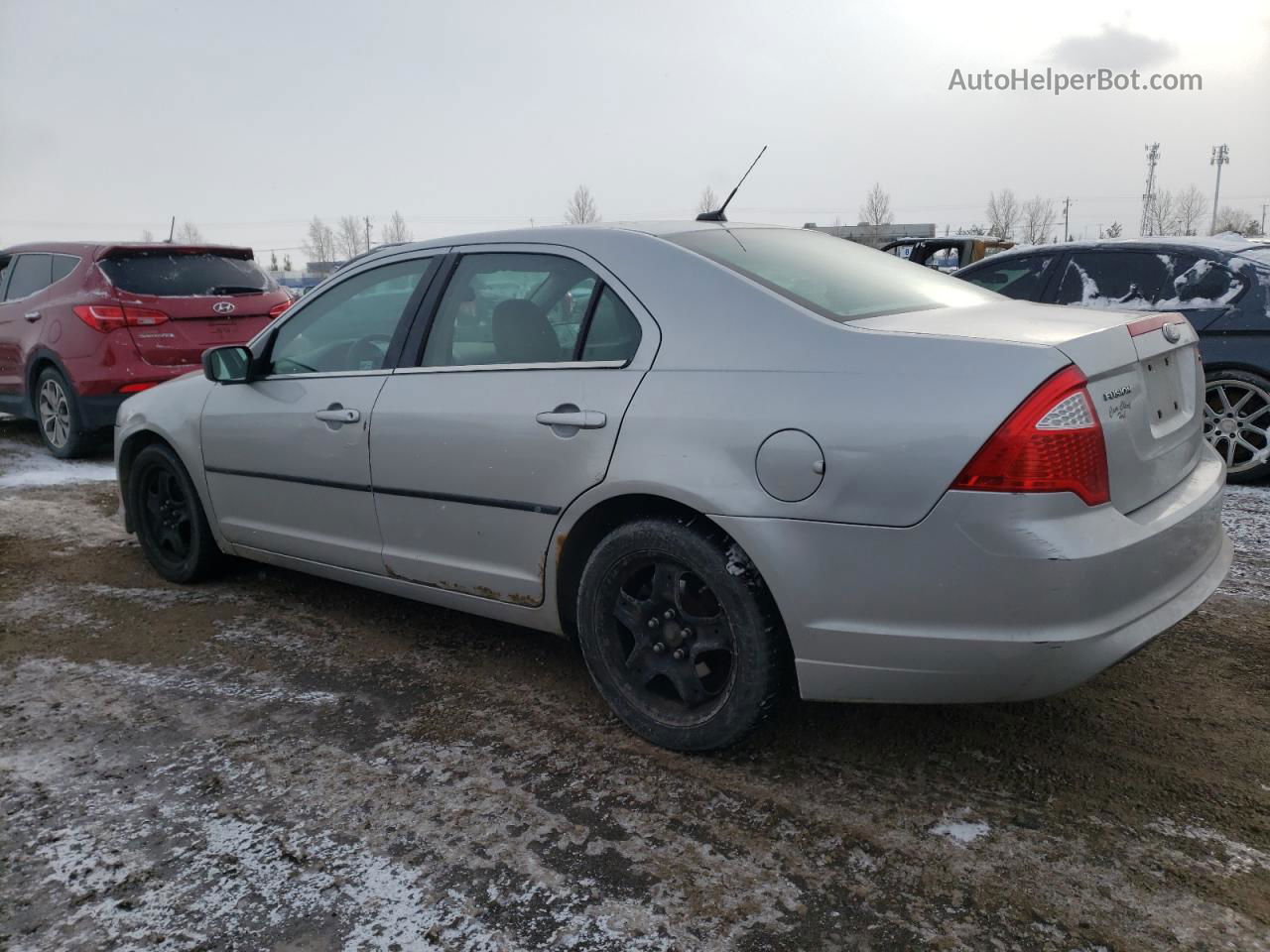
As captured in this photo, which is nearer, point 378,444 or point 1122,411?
point 1122,411

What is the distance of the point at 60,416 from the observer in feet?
26.2

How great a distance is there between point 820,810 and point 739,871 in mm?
362

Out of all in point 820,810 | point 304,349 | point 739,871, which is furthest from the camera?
point 304,349

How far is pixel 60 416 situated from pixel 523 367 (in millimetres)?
6420

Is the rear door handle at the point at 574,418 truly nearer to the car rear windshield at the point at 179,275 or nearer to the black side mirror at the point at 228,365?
the black side mirror at the point at 228,365

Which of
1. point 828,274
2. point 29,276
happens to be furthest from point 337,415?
point 29,276

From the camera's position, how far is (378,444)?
11.5 feet

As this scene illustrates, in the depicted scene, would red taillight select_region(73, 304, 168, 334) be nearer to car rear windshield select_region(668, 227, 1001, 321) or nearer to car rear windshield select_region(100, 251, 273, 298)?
car rear windshield select_region(100, 251, 273, 298)

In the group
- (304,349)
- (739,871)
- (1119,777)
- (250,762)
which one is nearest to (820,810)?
(739,871)

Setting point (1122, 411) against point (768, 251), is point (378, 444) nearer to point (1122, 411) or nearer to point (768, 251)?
point (768, 251)

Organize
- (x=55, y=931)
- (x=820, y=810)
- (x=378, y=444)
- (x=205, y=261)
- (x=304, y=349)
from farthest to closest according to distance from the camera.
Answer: (x=205, y=261)
(x=304, y=349)
(x=378, y=444)
(x=820, y=810)
(x=55, y=931)

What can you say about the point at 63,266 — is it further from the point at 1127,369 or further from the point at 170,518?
the point at 1127,369

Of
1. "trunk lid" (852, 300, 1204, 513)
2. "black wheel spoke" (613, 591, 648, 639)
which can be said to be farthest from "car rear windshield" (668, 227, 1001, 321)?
"black wheel spoke" (613, 591, 648, 639)

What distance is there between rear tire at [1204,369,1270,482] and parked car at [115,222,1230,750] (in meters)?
3.35
